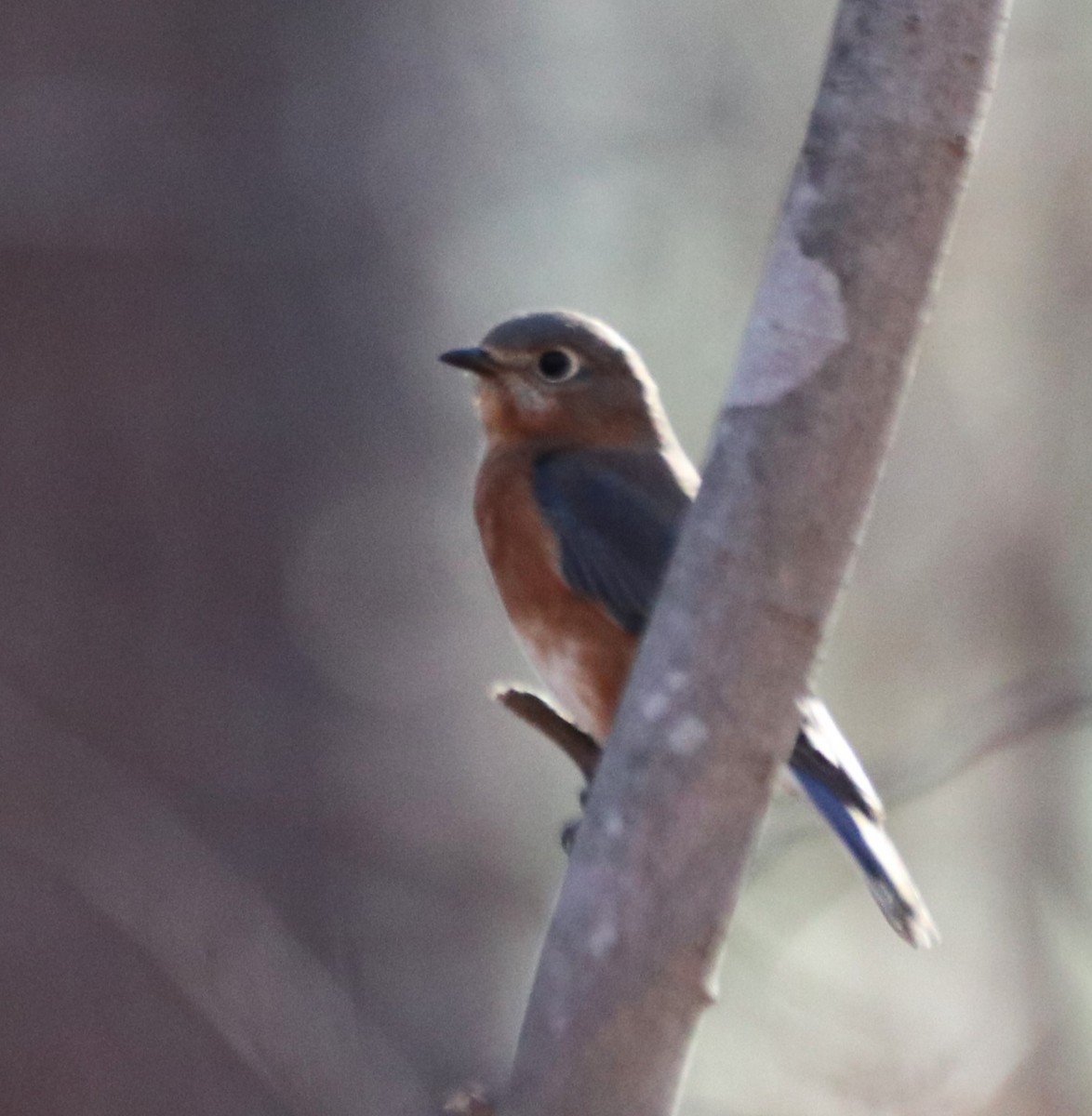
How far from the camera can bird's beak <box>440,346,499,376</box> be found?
368 cm

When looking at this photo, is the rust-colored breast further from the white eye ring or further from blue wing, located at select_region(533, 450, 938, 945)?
the white eye ring

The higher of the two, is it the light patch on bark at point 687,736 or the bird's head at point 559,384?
the light patch on bark at point 687,736

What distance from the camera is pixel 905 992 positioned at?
22.6ft

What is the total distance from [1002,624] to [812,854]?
74.8 inches

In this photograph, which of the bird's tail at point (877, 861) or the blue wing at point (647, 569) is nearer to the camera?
the bird's tail at point (877, 861)

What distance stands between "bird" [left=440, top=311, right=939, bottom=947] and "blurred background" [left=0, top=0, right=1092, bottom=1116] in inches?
34.9

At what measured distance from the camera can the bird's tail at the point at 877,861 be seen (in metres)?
2.71

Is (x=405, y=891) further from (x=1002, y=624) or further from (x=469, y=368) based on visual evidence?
(x=1002, y=624)

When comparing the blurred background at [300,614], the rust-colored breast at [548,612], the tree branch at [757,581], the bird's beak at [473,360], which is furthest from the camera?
the blurred background at [300,614]

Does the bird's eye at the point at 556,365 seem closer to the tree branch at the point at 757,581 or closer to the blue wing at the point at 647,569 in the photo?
the blue wing at the point at 647,569

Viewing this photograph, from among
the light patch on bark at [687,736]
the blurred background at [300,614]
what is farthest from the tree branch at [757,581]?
the blurred background at [300,614]

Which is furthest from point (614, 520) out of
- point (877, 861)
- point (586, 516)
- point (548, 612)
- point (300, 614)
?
point (300, 614)

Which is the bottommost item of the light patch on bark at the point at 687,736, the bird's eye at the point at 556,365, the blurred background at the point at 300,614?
the blurred background at the point at 300,614

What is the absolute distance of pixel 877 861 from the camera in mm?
2822
